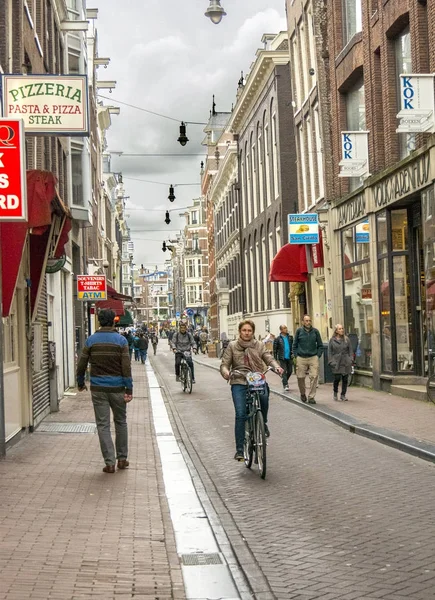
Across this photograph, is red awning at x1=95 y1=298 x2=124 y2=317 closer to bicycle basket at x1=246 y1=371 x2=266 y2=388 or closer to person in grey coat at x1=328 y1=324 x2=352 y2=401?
person in grey coat at x1=328 y1=324 x2=352 y2=401

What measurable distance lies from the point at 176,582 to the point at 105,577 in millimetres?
436

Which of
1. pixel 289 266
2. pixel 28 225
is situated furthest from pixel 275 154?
pixel 28 225

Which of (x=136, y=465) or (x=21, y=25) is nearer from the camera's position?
(x=136, y=465)

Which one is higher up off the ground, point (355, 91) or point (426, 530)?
point (355, 91)

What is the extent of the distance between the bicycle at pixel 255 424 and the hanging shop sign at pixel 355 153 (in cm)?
1245

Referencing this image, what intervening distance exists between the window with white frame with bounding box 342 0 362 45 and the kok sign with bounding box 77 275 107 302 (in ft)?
32.0

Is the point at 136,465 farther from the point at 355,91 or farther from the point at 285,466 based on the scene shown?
the point at 355,91

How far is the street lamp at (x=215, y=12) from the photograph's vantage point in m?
18.9

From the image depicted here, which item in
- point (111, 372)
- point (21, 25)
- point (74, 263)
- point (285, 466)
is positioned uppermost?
point (21, 25)

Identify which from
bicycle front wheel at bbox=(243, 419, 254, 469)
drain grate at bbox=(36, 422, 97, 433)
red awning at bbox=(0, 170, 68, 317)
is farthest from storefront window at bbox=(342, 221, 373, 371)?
bicycle front wheel at bbox=(243, 419, 254, 469)

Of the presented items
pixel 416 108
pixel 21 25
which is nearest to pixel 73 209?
pixel 21 25

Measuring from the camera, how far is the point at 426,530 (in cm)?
718

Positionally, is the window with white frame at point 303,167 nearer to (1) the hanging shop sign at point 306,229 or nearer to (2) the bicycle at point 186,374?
(1) the hanging shop sign at point 306,229

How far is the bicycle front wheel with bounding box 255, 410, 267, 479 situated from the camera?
995 cm
